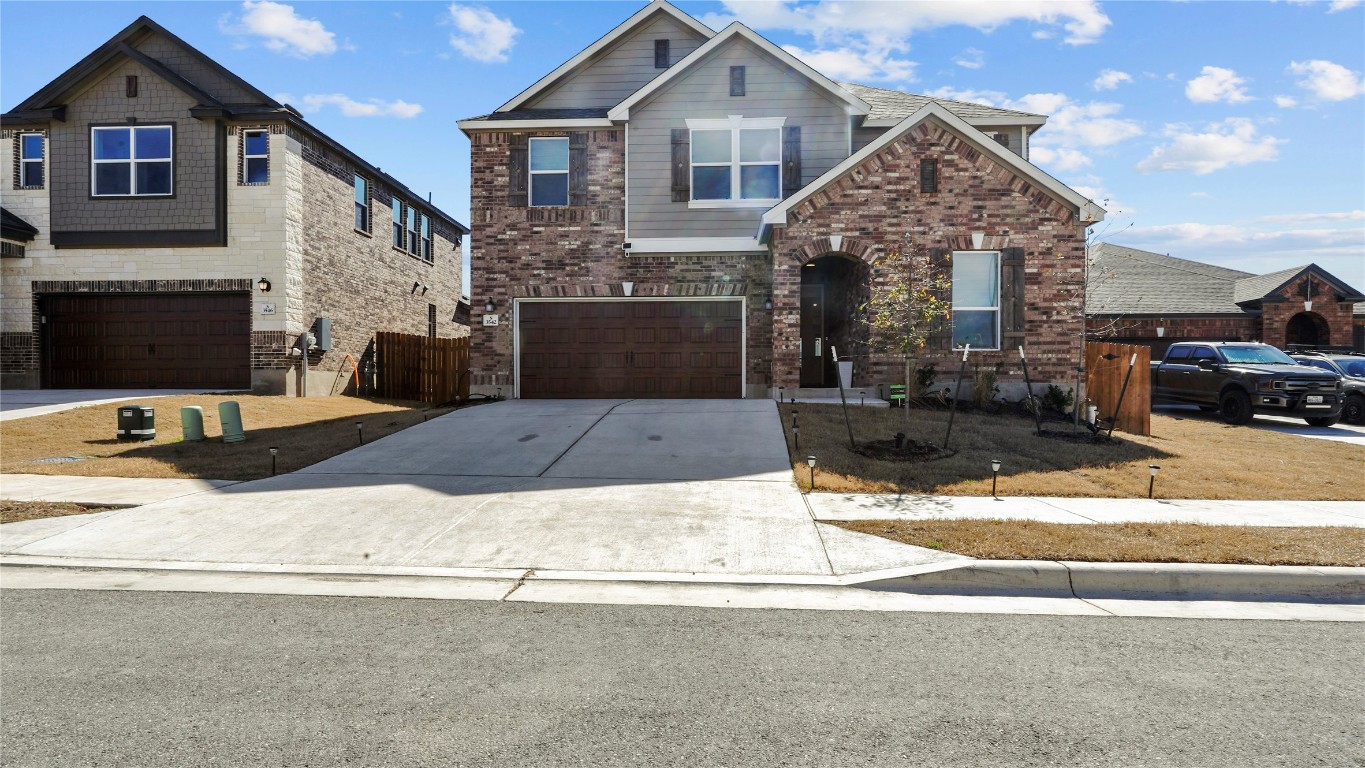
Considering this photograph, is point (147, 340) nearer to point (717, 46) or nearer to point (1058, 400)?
point (717, 46)

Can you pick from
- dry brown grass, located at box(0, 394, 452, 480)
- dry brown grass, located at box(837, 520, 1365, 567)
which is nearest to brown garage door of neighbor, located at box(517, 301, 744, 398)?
dry brown grass, located at box(0, 394, 452, 480)

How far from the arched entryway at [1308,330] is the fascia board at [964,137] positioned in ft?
61.4

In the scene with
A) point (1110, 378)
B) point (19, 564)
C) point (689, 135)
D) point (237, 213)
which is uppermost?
point (689, 135)

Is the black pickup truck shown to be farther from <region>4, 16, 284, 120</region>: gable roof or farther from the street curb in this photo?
<region>4, 16, 284, 120</region>: gable roof

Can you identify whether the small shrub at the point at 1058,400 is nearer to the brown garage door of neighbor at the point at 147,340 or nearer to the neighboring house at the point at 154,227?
the neighboring house at the point at 154,227

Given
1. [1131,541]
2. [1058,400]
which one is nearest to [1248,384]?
[1058,400]

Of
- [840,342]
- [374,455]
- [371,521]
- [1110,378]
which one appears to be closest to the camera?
[371,521]

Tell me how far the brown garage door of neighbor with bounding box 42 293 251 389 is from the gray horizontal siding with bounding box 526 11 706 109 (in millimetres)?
9710

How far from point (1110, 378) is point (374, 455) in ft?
42.6

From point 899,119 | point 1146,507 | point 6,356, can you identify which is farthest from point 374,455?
point 6,356

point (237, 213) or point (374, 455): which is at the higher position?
point (237, 213)

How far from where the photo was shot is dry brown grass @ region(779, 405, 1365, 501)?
878cm

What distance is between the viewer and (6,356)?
18.8 m

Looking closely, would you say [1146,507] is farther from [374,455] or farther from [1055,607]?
[374,455]
